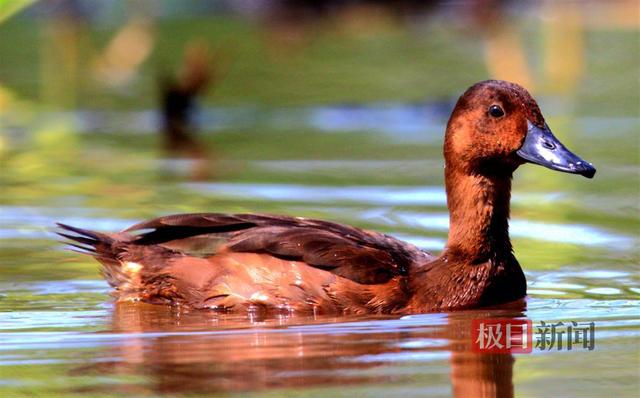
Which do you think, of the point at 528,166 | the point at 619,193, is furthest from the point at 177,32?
the point at 619,193

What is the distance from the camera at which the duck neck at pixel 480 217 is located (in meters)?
7.95

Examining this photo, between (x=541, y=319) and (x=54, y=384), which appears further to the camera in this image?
(x=541, y=319)

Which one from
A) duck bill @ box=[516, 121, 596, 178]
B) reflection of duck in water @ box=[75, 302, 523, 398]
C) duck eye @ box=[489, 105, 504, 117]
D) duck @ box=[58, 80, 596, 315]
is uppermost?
duck eye @ box=[489, 105, 504, 117]

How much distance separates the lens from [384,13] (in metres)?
26.0

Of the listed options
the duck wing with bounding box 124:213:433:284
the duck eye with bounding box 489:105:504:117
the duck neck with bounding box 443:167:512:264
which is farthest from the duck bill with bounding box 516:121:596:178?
the duck wing with bounding box 124:213:433:284

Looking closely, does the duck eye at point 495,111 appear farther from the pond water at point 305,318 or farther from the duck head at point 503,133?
the pond water at point 305,318

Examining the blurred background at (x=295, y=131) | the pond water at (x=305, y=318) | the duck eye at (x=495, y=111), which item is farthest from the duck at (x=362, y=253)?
the blurred background at (x=295, y=131)

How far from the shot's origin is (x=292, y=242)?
7633 millimetres

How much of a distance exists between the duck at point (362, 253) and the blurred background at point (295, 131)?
12.4 inches

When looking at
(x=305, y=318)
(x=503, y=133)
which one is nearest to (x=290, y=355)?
(x=305, y=318)

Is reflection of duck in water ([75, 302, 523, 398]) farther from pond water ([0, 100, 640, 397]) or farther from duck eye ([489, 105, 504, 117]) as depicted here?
duck eye ([489, 105, 504, 117])

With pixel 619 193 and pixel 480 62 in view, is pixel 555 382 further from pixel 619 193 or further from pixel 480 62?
pixel 480 62

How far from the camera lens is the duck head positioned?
781 centimetres

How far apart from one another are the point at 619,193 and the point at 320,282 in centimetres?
406
